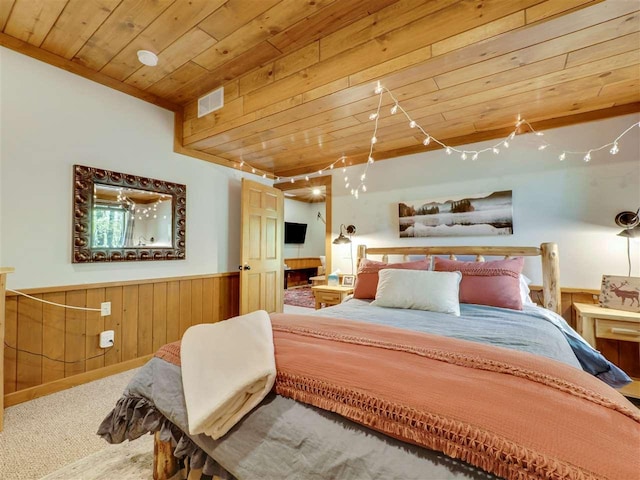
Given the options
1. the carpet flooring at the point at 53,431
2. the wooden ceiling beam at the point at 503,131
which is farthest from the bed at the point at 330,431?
the wooden ceiling beam at the point at 503,131

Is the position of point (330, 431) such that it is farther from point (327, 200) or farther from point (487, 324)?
point (327, 200)

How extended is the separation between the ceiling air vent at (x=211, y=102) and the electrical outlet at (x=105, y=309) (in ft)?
6.17

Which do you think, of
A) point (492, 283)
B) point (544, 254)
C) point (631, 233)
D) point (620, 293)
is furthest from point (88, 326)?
point (631, 233)

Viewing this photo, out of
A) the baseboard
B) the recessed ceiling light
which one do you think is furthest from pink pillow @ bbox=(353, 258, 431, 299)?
the recessed ceiling light

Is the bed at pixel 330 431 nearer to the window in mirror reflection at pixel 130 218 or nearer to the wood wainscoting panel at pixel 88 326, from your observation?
the wood wainscoting panel at pixel 88 326

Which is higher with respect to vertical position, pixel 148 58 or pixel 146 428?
pixel 148 58

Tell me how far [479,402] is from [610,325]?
2.09m

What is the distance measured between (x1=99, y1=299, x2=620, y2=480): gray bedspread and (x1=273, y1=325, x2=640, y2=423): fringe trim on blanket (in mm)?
386

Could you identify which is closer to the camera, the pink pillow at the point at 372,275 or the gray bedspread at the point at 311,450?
the gray bedspread at the point at 311,450

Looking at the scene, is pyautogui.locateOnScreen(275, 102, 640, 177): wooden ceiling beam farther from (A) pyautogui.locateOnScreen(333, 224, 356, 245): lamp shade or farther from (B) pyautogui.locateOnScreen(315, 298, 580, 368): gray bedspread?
(B) pyautogui.locateOnScreen(315, 298, 580, 368): gray bedspread

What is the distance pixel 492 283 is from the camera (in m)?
2.21

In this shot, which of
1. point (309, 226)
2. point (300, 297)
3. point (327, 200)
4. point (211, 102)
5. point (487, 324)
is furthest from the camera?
point (309, 226)

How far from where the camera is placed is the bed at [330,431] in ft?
2.37

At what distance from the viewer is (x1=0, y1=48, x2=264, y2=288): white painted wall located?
2.07 meters
